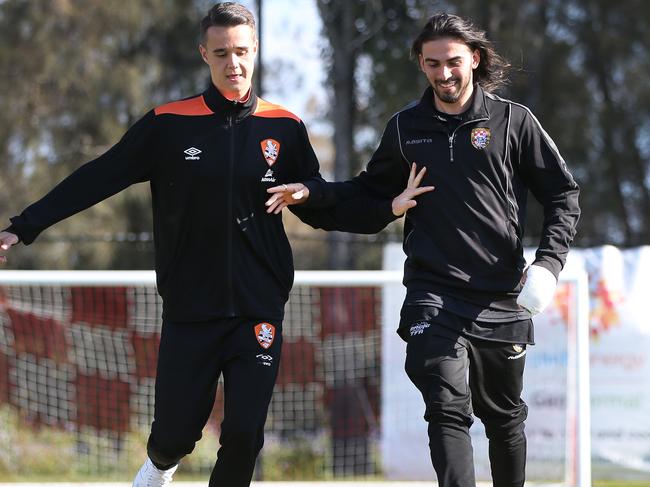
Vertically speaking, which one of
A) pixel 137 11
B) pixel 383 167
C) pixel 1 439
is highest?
pixel 137 11

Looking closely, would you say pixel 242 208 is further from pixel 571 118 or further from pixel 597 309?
pixel 571 118

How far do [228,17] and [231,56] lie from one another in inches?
6.1

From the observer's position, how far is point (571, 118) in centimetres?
1617

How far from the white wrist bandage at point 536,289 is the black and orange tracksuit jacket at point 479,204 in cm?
7

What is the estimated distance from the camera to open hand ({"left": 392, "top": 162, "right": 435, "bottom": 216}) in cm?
420

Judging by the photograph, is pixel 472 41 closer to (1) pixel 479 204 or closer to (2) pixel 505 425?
(1) pixel 479 204

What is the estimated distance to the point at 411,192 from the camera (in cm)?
421

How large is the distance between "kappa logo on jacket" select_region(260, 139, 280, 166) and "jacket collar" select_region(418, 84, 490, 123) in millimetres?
616

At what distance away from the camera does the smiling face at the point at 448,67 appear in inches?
164

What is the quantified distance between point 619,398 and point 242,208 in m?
4.91

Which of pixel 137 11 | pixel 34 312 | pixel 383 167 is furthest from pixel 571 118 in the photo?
pixel 383 167

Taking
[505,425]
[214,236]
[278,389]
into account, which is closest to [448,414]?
[505,425]

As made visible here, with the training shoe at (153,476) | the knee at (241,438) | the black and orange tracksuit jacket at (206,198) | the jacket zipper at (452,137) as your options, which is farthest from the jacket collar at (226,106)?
the training shoe at (153,476)

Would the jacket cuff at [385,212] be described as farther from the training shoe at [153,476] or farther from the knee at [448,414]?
the training shoe at [153,476]
